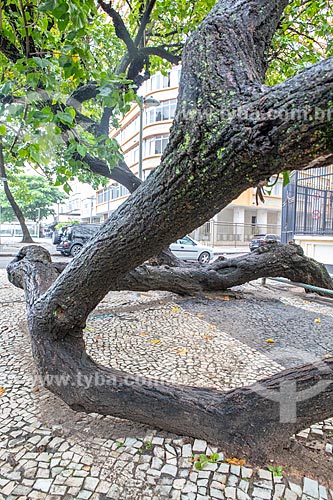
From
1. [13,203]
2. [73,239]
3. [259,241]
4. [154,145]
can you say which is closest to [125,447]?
[259,241]

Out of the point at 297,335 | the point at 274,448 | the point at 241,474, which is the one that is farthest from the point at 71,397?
the point at 297,335

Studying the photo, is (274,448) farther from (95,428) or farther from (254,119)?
(254,119)

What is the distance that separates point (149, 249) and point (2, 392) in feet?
6.37

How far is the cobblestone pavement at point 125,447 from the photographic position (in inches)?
65.1

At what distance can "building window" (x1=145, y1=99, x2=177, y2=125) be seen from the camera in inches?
938

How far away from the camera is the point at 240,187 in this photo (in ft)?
4.33

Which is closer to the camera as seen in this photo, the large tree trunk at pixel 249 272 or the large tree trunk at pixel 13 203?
the large tree trunk at pixel 249 272

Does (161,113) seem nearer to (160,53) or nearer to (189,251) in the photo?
(189,251)

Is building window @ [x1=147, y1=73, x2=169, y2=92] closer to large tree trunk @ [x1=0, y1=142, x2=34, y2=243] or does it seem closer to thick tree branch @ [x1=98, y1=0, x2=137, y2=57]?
large tree trunk @ [x1=0, y1=142, x2=34, y2=243]

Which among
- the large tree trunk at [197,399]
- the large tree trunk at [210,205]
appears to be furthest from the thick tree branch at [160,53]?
the large tree trunk at [197,399]

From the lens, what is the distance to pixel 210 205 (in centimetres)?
140

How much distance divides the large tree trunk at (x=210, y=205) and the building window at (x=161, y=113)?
2364cm

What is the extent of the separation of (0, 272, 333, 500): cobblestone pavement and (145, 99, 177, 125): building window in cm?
2307

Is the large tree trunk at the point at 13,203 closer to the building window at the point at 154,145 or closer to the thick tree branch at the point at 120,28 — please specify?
the thick tree branch at the point at 120,28
